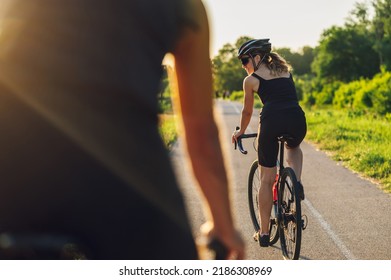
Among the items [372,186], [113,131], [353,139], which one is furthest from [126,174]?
[353,139]

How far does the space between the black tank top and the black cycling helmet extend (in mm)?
182

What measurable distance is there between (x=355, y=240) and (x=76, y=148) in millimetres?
5018

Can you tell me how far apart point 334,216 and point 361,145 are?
6430 mm

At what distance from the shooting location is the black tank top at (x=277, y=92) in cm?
480

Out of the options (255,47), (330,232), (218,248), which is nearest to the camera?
(218,248)

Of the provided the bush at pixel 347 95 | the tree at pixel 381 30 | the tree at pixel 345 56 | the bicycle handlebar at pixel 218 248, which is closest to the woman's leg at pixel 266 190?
the bicycle handlebar at pixel 218 248

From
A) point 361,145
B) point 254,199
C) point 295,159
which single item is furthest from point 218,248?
point 361,145

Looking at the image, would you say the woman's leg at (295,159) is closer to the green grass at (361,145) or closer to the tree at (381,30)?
the green grass at (361,145)

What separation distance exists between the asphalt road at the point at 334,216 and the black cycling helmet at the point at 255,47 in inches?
34.2

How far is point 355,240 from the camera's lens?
19.4 feet

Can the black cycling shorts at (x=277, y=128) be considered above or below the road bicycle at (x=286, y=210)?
above

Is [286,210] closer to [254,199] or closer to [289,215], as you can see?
[289,215]

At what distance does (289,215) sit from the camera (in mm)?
4922

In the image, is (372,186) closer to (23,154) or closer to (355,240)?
(355,240)
